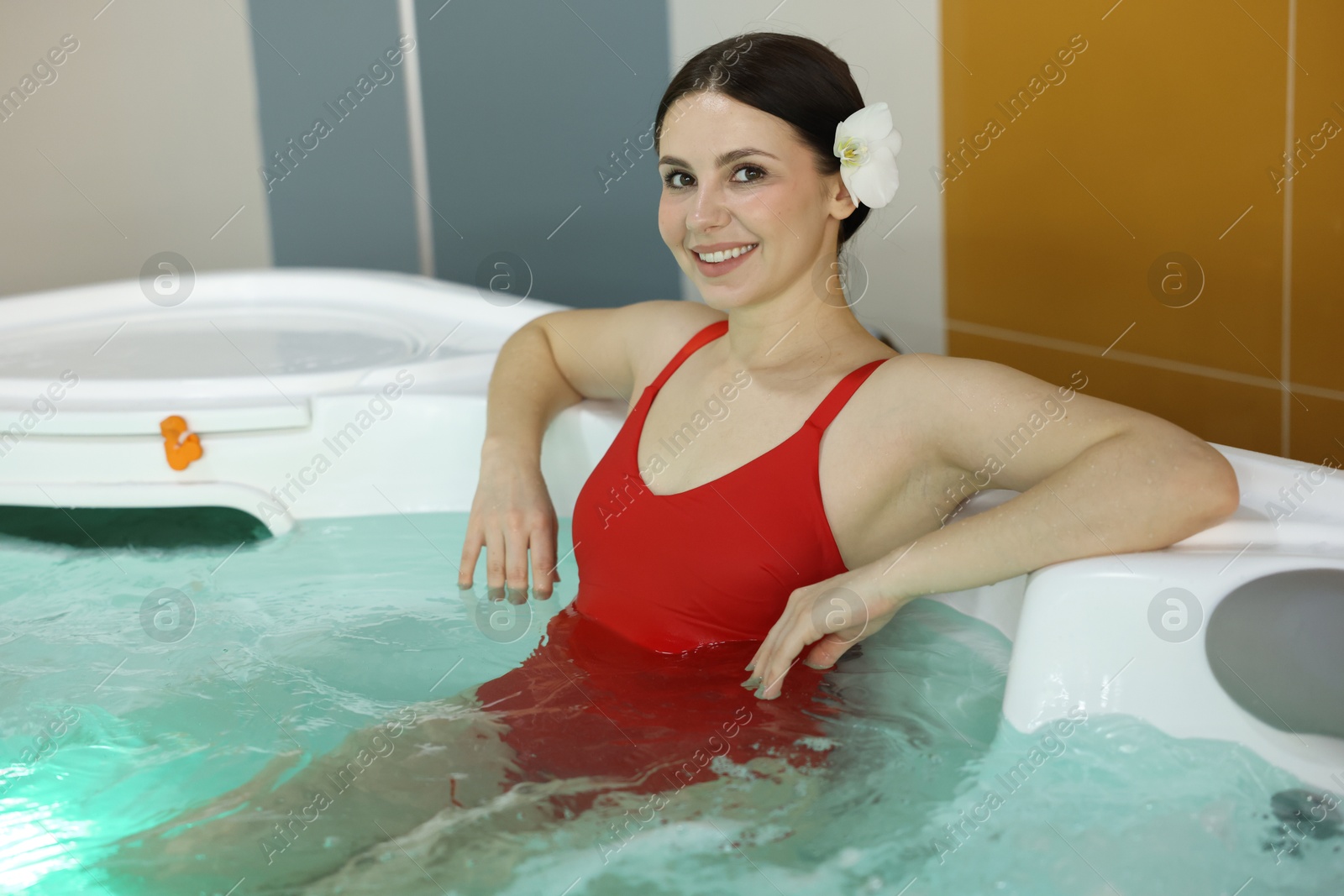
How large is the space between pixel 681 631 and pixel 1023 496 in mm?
357

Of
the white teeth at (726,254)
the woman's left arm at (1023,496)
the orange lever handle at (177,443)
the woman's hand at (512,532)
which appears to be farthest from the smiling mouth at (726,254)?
the orange lever handle at (177,443)

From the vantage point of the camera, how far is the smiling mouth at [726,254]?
126cm

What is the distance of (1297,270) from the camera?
1773 millimetres

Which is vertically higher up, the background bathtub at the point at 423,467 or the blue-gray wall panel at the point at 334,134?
the blue-gray wall panel at the point at 334,134

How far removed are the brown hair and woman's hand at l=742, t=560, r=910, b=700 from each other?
0.40m

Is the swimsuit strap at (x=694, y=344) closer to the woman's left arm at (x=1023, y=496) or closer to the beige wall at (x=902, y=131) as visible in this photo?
the woman's left arm at (x=1023, y=496)

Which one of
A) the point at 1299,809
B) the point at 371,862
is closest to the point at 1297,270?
the point at 1299,809

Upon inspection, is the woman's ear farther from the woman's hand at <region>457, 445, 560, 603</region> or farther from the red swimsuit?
the woman's hand at <region>457, 445, 560, 603</region>

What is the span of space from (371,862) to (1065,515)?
1.97 feet

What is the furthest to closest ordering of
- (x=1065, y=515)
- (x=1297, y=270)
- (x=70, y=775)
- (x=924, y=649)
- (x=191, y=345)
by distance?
(x=191, y=345) < (x=1297, y=270) < (x=924, y=649) < (x=70, y=775) < (x=1065, y=515)

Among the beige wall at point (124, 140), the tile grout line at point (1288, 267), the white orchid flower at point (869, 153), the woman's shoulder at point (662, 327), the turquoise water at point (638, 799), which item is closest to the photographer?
the turquoise water at point (638, 799)

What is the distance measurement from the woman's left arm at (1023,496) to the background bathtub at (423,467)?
33mm

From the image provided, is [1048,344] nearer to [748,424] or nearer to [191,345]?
[748,424]

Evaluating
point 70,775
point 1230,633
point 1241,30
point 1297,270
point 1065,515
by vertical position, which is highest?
point 1241,30
